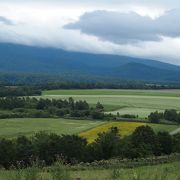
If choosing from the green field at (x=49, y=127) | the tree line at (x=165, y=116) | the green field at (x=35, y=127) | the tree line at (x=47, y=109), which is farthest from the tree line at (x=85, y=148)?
the tree line at (x=47, y=109)

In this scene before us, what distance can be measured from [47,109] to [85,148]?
2105 inches

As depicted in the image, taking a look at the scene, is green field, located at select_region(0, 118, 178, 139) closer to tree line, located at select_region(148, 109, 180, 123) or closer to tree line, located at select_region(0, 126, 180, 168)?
tree line, located at select_region(148, 109, 180, 123)

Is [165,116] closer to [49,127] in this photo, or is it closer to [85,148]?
[49,127]

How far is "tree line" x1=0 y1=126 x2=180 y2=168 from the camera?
39469 mm

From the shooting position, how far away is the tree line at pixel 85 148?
3947cm

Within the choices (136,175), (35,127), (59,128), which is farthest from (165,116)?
(136,175)

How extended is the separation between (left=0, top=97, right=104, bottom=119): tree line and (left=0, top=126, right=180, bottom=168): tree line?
36390 mm

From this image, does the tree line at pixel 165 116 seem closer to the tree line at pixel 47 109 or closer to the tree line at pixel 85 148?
the tree line at pixel 47 109

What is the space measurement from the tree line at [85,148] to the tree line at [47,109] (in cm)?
3639

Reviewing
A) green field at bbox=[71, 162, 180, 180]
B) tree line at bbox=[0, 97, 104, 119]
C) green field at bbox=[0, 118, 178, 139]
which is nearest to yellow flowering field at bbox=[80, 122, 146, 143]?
green field at bbox=[0, 118, 178, 139]

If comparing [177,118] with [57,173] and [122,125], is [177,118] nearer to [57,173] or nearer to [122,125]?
[122,125]

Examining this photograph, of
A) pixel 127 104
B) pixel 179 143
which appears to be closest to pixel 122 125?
pixel 179 143

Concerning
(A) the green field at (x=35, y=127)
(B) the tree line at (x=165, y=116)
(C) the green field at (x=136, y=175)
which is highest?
(C) the green field at (x=136, y=175)

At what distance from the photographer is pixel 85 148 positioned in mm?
40938
